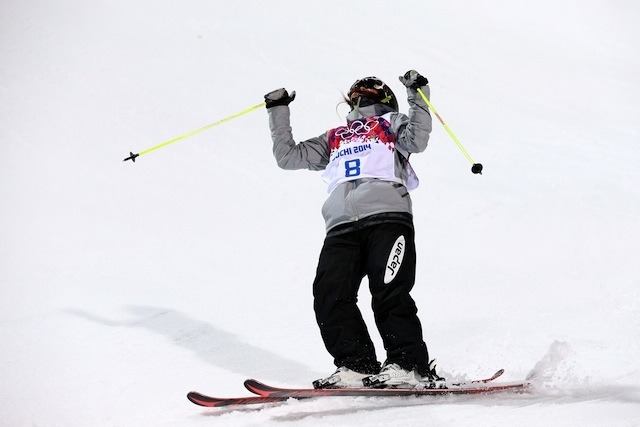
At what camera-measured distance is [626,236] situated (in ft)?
20.8

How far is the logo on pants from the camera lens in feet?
11.1

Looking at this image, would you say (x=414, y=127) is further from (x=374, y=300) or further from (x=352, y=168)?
(x=374, y=300)

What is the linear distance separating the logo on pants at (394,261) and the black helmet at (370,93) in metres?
0.78

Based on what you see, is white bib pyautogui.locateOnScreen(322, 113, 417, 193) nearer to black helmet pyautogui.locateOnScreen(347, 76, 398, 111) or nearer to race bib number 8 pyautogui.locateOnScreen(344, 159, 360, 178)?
race bib number 8 pyautogui.locateOnScreen(344, 159, 360, 178)

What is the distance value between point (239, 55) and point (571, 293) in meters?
8.30

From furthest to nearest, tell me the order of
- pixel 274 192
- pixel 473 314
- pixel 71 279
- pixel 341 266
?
pixel 274 192 < pixel 71 279 < pixel 473 314 < pixel 341 266

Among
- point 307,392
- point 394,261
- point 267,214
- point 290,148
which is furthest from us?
point 267,214

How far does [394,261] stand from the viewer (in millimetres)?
3395

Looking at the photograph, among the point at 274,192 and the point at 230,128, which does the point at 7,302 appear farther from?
the point at 230,128

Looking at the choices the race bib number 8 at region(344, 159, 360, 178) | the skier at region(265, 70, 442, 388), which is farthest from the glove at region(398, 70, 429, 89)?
the race bib number 8 at region(344, 159, 360, 178)

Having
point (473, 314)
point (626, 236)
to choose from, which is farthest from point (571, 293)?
point (626, 236)

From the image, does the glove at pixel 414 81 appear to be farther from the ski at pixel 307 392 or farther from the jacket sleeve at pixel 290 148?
the ski at pixel 307 392

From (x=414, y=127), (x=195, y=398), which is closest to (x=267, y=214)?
(x=414, y=127)

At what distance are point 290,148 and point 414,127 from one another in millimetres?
626
